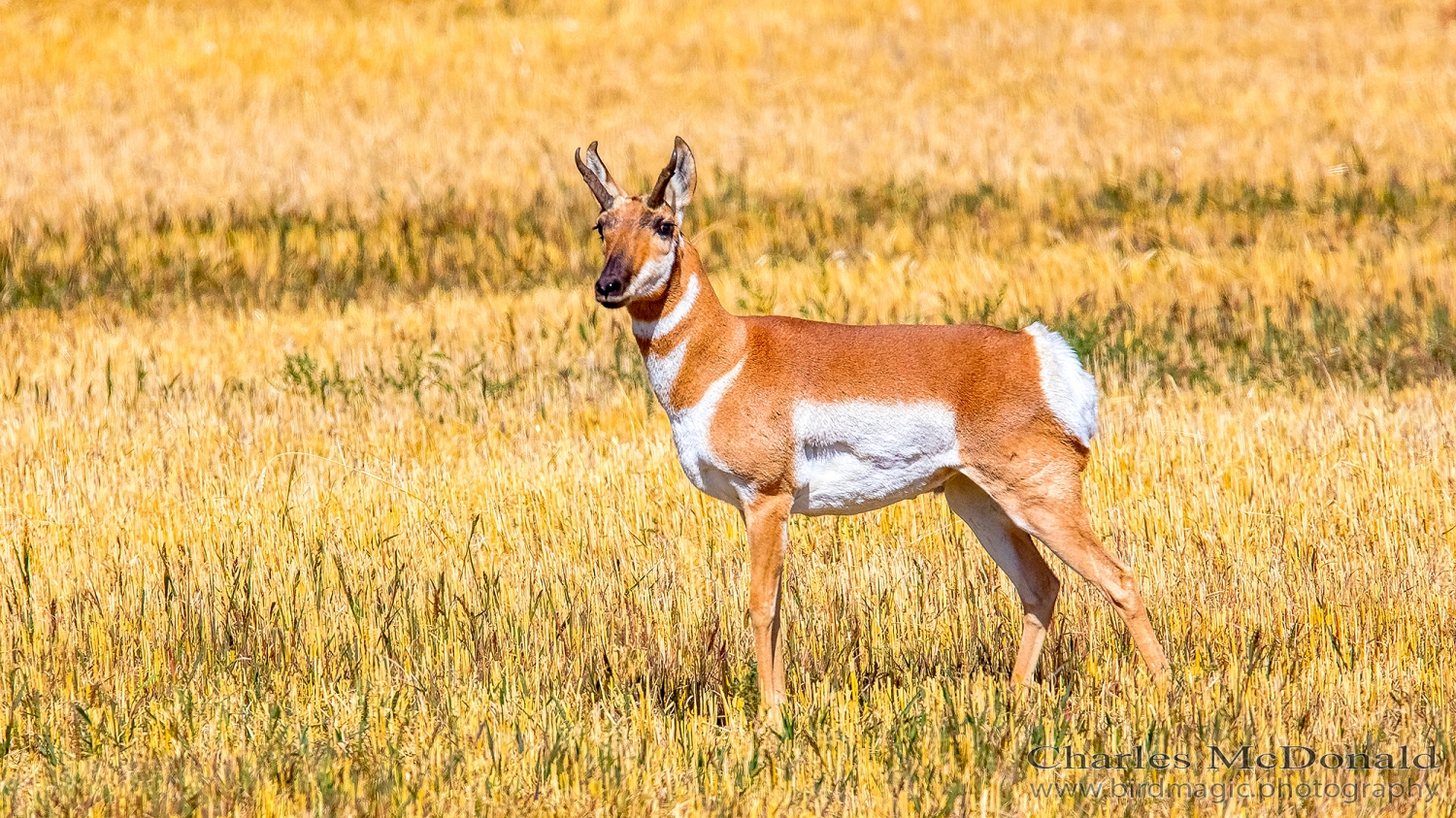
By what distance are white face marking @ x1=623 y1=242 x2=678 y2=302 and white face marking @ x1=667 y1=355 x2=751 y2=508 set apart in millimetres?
416

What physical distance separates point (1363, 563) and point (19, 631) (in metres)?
5.85

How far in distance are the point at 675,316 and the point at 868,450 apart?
90 centimetres

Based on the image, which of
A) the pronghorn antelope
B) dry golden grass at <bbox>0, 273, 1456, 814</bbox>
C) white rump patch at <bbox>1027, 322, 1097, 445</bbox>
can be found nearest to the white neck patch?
the pronghorn antelope

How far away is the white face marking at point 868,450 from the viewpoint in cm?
585

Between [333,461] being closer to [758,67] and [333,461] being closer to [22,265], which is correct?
[22,265]

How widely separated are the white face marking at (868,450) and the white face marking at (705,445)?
26 cm

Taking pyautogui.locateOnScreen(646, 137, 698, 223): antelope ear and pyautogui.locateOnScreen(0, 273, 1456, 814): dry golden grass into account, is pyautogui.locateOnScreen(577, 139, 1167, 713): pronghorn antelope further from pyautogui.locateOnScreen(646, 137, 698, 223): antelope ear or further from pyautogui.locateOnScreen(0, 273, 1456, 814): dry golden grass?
pyautogui.locateOnScreen(0, 273, 1456, 814): dry golden grass

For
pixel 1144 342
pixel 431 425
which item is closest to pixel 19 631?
pixel 431 425

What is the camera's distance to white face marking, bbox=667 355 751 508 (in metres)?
5.90

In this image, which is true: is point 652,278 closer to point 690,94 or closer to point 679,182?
point 679,182

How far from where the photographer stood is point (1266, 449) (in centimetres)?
882

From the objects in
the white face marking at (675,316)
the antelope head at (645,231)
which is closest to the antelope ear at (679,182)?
the antelope head at (645,231)

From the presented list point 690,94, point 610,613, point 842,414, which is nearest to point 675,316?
point 842,414

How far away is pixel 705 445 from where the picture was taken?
589cm
